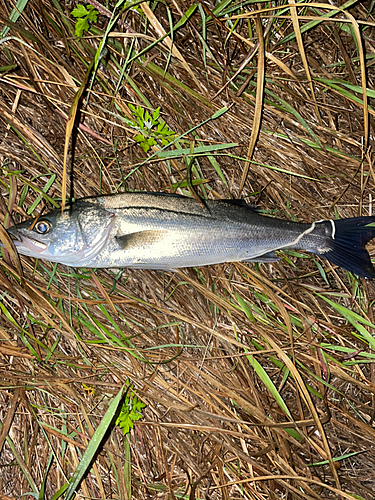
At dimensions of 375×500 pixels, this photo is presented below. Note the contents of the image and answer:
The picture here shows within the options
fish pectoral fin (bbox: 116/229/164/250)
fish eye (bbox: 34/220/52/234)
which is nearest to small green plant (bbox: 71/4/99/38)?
fish eye (bbox: 34/220/52/234)

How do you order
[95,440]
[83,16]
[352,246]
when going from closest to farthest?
[95,440] < [83,16] < [352,246]

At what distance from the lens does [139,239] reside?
3.02 meters

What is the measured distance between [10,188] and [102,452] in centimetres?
237

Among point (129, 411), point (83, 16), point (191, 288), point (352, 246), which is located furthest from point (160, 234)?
point (83, 16)

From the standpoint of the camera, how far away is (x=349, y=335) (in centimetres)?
342

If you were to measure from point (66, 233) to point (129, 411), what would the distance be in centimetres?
156

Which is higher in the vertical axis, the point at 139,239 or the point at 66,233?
the point at 66,233

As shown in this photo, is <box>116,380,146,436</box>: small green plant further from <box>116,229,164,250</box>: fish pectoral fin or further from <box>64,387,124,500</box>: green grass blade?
<box>116,229,164,250</box>: fish pectoral fin

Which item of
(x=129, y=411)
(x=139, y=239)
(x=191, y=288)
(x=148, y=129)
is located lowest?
(x=129, y=411)

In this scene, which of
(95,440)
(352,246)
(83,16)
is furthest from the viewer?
(352,246)

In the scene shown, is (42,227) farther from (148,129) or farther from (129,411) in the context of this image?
(129,411)

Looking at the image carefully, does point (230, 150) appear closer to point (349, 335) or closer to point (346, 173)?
point (346, 173)

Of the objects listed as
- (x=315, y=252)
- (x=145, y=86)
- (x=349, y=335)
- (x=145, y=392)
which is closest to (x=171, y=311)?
(x=145, y=392)

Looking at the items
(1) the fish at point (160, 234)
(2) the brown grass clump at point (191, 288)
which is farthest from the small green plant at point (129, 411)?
(1) the fish at point (160, 234)
